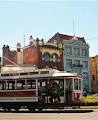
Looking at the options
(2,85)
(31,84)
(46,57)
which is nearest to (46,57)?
(46,57)

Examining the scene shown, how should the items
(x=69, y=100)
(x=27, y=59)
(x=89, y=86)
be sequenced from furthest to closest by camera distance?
(x=89, y=86) < (x=27, y=59) < (x=69, y=100)

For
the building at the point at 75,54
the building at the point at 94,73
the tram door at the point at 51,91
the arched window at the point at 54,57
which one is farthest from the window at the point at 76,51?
the tram door at the point at 51,91

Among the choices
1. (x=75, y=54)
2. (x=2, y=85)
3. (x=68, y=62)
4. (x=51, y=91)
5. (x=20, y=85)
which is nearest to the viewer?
(x=51, y=91)

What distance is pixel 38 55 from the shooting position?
74.5m

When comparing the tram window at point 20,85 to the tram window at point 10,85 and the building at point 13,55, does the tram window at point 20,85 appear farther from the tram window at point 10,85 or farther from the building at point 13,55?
the building at point 13,55

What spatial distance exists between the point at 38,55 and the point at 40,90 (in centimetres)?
4499

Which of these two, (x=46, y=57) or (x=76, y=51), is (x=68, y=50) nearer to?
(x=76, y=51)

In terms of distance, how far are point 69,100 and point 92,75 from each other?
6197 centimetres

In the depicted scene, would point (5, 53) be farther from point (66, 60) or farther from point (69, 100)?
point (69, 100)

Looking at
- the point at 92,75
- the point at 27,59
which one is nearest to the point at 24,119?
the point at 27,59

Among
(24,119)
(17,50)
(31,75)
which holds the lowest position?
(24,119)

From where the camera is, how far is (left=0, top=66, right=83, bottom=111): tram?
2895 cm

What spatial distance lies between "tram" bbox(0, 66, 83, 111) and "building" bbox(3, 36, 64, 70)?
42044mm

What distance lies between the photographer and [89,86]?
277 ft
